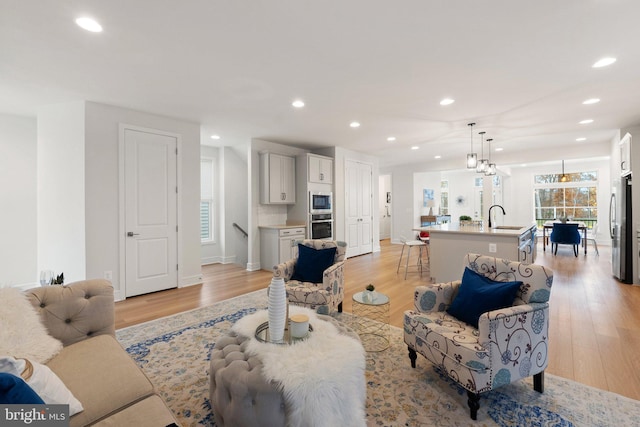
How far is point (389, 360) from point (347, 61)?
267 cm

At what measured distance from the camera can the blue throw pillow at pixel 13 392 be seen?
0.87 meters

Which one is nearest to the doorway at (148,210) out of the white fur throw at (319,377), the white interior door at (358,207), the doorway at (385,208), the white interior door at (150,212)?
the white interior door at (150,212)

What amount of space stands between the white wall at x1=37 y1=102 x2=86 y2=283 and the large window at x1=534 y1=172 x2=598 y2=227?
11369 mm

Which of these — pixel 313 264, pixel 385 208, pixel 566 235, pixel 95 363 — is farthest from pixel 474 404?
pixel 385 208

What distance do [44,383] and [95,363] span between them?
38cm

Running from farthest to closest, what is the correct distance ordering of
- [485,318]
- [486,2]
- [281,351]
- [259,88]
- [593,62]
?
1. [259,88]
2. [593,62]
3. [486,2]
4. [485,318]
5. [281,351]

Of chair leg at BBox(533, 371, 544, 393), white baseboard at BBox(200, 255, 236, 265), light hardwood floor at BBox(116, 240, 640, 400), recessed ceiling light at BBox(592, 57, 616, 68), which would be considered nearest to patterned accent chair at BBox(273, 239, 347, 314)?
light hardwood floor at BBox(116, 240, 640, 400)

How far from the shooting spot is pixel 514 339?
1.76 meters

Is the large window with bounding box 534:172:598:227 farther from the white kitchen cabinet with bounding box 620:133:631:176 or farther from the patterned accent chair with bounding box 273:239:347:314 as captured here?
the patterned accent chair with bounding box 273:239:347:314

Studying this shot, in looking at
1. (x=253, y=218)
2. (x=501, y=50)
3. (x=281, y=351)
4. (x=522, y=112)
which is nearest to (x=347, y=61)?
(x=501, y=50)

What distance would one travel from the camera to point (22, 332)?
152 centimetres

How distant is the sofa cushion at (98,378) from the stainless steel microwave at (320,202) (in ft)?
15.1

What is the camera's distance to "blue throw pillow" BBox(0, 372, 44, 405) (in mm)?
866

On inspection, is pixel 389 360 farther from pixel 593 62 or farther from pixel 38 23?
pixel 38 23
